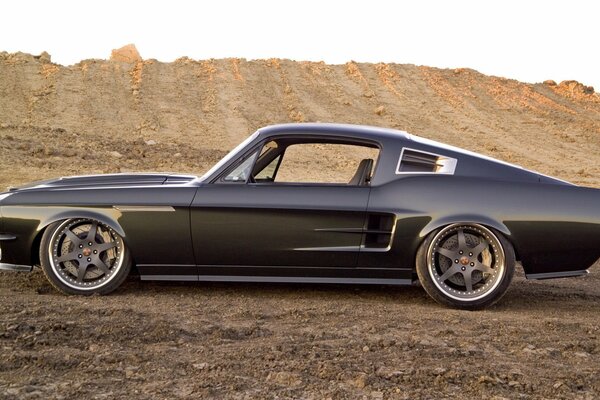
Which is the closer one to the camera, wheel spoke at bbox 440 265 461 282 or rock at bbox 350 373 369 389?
rock at bbox 350 373 369 389

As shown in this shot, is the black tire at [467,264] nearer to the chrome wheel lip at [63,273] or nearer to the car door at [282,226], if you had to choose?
the car door at [282,226]

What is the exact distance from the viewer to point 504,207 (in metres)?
6.26

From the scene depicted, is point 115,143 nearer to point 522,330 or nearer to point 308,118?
point 308,118

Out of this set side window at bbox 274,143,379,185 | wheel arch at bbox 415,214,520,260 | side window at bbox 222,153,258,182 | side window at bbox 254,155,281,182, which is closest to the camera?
wheel arch at bbox 415,214,520,260

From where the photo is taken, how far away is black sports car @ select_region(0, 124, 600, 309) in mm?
6262

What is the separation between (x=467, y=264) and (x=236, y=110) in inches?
937

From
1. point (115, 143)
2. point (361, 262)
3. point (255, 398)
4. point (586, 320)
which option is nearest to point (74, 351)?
point (255, 398)

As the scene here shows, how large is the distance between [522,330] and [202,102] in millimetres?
25958

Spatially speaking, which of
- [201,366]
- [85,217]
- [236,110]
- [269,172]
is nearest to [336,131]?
[269,172]

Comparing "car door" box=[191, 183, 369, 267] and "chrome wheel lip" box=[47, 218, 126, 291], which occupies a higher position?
"car door" box=[191, 183, 369, 267]

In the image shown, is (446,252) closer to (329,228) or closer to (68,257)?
(329,228)

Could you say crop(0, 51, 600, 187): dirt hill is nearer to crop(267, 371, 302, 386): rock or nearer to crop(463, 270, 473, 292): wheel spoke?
crop(463, 270, 473, 292): wheel spoke

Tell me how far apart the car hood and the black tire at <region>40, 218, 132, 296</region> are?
0.49 m

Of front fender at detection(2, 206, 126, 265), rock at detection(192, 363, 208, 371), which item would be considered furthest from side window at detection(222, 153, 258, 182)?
rock at detection(192, 363, 208, 371)
